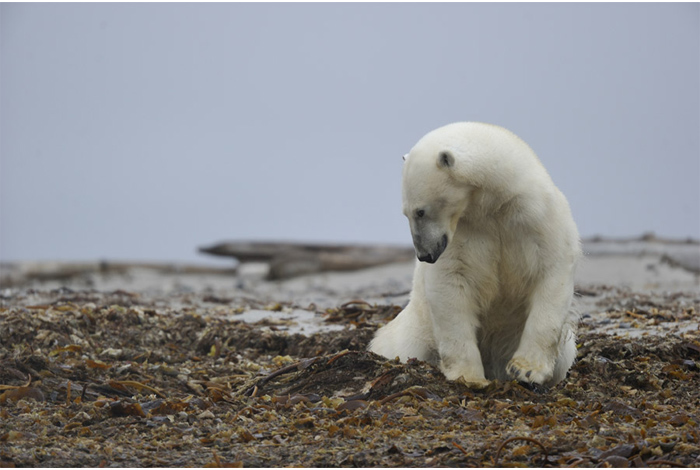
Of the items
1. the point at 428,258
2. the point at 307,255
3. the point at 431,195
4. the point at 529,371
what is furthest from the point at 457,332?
the point at 307,255

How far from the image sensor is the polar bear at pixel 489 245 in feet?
17.4

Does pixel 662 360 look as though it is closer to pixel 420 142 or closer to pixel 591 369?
pixel 591 369

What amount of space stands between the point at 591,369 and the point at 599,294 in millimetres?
4459

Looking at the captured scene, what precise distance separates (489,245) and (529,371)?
0.85 meters

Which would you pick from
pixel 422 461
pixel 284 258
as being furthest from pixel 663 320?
pixel 284 258

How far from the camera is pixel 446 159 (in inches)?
205

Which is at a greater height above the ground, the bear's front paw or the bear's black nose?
the bear's black nose

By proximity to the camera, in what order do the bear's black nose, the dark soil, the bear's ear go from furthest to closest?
the bear's black nose → the bear's ear → the dark soil

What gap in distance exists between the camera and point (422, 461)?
4.17 m

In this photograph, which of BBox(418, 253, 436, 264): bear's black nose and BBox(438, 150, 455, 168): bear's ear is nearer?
BBox(438, 150, 455, 168): bear's ear

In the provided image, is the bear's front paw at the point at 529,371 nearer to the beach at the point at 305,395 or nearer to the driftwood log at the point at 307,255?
the beach at the point at 305,395

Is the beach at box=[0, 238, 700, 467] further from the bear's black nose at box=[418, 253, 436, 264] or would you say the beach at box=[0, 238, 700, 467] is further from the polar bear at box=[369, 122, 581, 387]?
the bear's black nose at box=[418, 253, 436, 264]

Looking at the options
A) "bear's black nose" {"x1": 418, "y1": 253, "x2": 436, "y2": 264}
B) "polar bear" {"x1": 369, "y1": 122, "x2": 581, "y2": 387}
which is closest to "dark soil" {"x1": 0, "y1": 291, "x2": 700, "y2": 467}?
"polar bear" {"x1": 369, "y1": 122, "x2": 581, "y2": 387}

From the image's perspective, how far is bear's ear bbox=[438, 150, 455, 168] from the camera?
5.20 m
